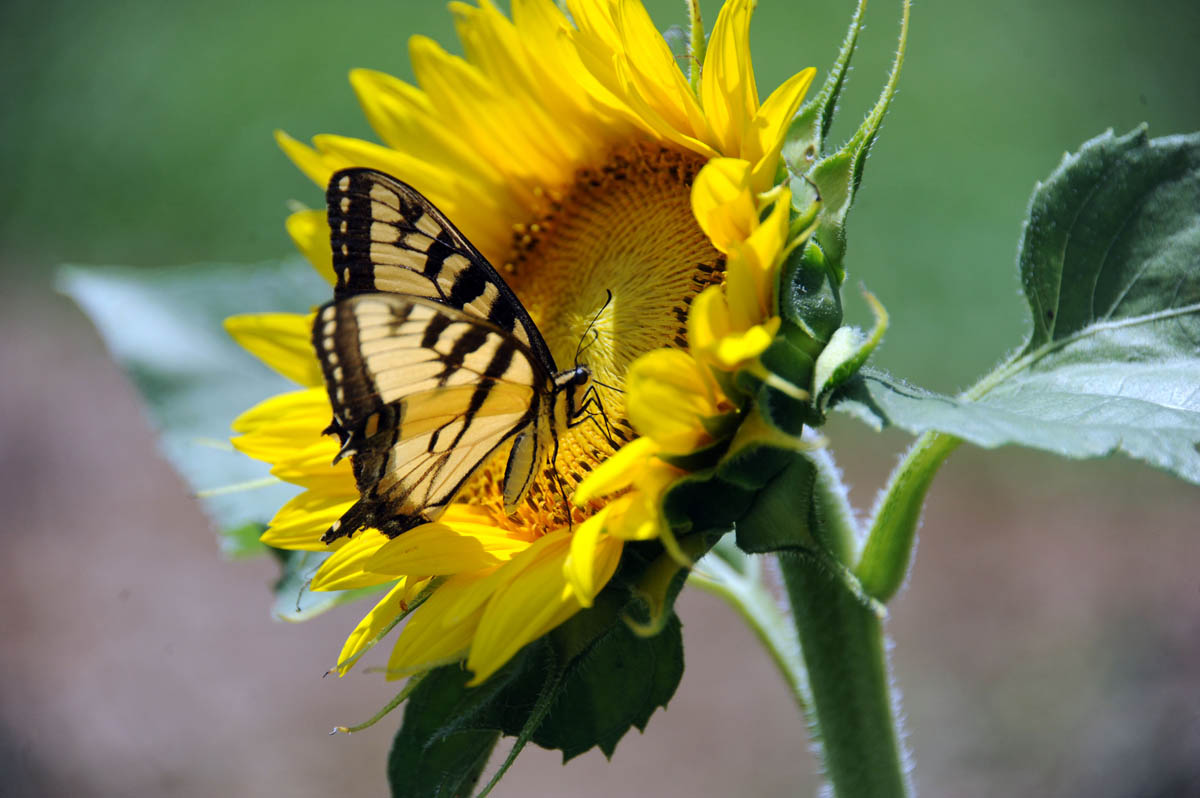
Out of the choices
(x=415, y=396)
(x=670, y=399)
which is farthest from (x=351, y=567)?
(x=670, y=399)

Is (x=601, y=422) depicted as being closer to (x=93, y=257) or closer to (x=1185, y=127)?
(x=1185, y=127)

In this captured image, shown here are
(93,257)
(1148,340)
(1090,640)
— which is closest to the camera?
(1148,340)

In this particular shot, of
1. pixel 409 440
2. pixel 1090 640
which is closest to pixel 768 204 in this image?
pixel 409 440

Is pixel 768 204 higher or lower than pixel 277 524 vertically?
higher

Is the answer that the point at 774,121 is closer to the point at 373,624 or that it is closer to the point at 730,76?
the point at 730,76

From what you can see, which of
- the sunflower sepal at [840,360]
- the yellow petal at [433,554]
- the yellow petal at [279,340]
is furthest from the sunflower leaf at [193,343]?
the sunflower sepal at [840,360]

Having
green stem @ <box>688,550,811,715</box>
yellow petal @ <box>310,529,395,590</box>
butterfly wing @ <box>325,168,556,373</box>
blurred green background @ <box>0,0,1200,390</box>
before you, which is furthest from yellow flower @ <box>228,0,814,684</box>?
blurred green background @ <box>0,0,1200,390</box>

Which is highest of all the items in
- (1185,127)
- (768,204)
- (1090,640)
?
(1185,127)
